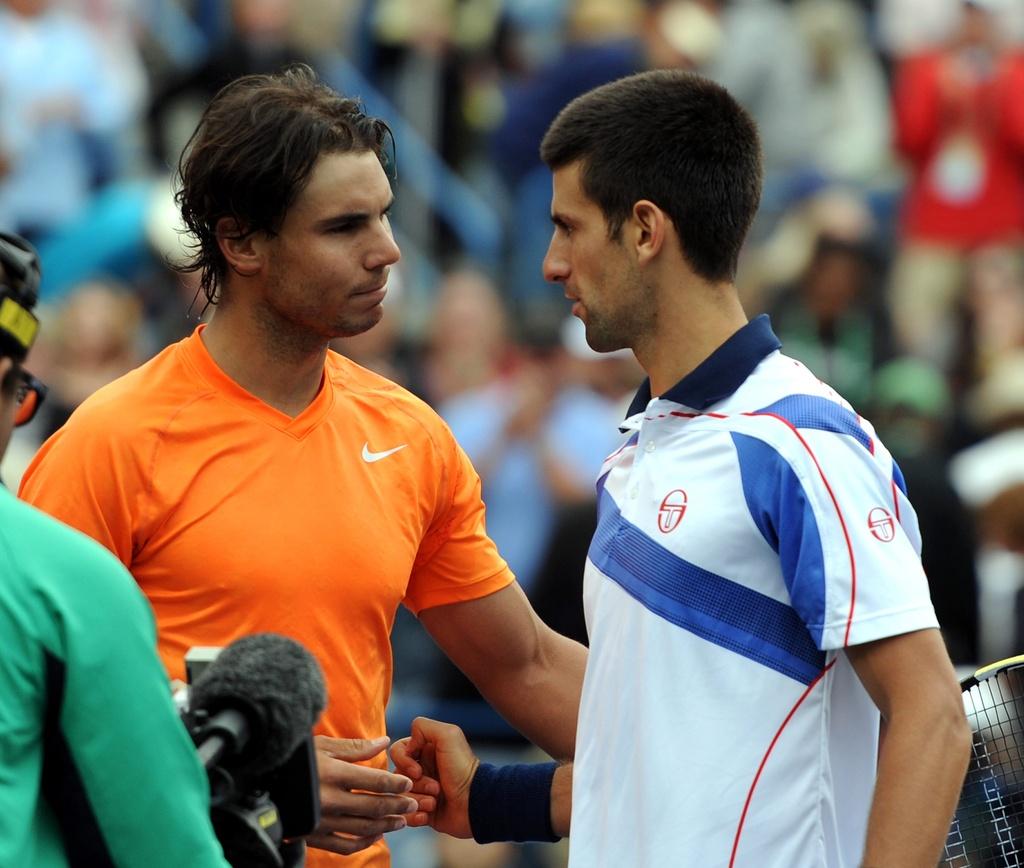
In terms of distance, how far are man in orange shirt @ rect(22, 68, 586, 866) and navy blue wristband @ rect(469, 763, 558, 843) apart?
0.12m

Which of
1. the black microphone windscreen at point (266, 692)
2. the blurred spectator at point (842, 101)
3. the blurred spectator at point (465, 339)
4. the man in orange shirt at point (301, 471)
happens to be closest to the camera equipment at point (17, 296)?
the black microphone windscreen at point (266, 692)

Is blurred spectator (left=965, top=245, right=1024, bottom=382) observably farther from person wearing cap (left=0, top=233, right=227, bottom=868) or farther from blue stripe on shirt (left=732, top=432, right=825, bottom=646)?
person wearing cap (left=0, top=233, right=227, bottom=868)

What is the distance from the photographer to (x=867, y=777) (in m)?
3.05

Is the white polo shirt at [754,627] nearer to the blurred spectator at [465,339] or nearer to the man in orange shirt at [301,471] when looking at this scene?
the man in orange shirt at [301,471]

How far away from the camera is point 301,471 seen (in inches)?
140

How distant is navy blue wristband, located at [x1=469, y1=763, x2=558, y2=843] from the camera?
147 inches

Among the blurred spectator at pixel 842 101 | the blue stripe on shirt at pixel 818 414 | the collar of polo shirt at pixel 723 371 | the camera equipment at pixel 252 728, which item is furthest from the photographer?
the blurred spectator at pixel 842 101

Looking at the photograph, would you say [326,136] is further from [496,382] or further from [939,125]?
[939,125]

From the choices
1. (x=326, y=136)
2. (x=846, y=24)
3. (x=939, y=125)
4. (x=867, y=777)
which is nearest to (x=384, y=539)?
(x=326, y=136)

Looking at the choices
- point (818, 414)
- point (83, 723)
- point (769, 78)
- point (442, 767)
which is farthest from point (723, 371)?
point (769, 78)

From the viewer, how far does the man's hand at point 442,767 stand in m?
3.74

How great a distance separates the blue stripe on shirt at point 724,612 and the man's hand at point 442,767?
81 centimetres

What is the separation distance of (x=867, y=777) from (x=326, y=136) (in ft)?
5.15

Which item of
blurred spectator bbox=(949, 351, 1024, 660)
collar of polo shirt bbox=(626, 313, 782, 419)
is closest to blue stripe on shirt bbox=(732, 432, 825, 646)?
collar of polo shirt bbox=(626, 313, 782, 419)
